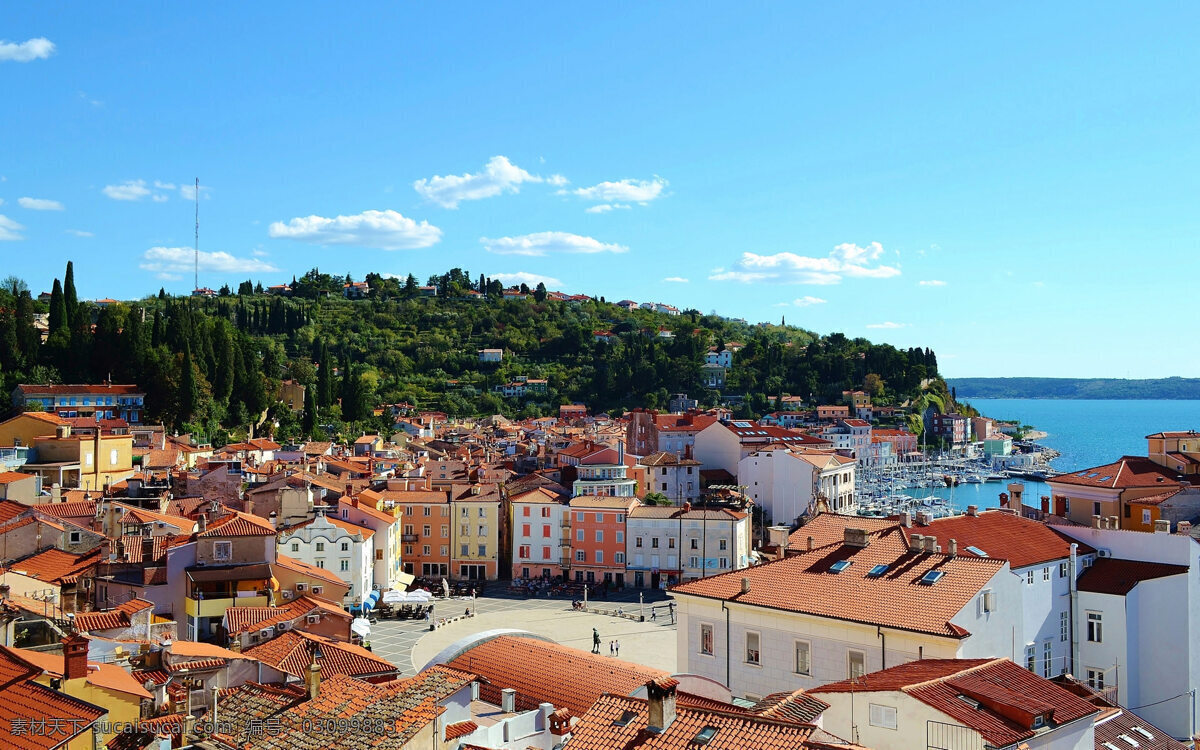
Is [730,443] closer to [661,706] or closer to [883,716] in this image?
[883,716]

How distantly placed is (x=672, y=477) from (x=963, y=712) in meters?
54.8

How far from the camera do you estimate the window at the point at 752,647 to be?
16.9m

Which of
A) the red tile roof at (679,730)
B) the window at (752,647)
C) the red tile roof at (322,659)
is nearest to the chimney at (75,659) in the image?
the red tile roof at (322,659)

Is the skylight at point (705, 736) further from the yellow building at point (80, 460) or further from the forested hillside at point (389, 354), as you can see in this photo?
the forested hillside at point (389, 354)

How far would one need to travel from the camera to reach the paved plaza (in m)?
31.6

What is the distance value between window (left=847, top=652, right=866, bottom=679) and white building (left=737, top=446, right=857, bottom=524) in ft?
139

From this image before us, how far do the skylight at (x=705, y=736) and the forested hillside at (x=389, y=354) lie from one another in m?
63.5

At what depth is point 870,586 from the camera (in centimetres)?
1623

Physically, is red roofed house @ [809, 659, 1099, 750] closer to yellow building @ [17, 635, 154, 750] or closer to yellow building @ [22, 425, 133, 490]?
yellow building @ [17, 635, 154, 750]

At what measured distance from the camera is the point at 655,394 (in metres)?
128

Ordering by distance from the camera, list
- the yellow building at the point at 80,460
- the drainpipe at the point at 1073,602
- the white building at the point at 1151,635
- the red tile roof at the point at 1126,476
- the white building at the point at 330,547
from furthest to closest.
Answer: the yellow building at the point at 80,460 < the white building at the point at 330,547 < the red tile roof at the point at 1126,476 < the drainpipe at the point at 1073,602 < the white building at the point at 1151,635

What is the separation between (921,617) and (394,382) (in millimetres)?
109781

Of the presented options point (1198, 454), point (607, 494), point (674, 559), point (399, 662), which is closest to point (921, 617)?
point (399, 662)

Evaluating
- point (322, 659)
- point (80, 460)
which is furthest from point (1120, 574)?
point (80, 460)
